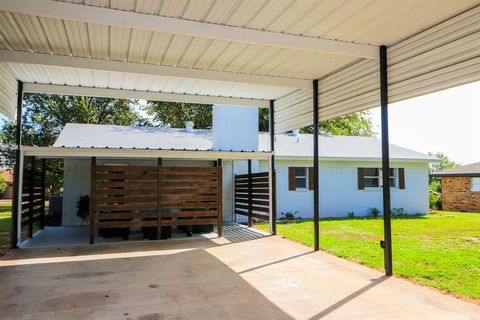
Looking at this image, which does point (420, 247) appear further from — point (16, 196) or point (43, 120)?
point (43, 120)

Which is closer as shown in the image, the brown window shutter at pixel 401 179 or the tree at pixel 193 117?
the brown window shutter at pixel 401 179

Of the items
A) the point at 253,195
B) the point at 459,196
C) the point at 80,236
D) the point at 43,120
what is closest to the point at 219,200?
the point at 253,195

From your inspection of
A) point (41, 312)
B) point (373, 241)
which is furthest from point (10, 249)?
point (373, 241)

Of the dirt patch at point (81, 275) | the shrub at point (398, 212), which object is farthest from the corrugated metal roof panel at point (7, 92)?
the shrub at point (398, 212)

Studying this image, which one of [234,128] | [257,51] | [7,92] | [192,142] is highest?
[257,51]

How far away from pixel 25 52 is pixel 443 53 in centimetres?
648

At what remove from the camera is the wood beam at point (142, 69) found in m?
6.65

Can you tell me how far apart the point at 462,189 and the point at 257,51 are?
1777cm

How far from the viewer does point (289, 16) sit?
512 centimetres

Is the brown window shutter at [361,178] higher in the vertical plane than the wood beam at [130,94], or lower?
lower

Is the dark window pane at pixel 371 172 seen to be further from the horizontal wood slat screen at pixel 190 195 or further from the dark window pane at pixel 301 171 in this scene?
the horizontal wood slat screen at pixel 190 195

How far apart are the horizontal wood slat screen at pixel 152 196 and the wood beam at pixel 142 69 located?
2.94 metres

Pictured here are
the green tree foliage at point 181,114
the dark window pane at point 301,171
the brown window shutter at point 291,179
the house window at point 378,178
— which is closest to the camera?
the brown window shutter at point 291,179

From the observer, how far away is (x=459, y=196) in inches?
798
